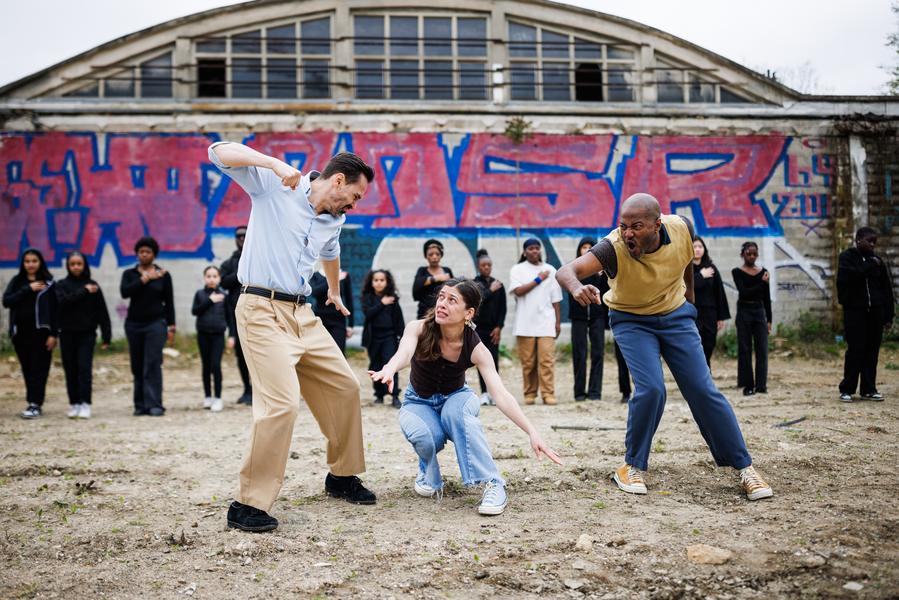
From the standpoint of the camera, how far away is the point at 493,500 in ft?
14.0

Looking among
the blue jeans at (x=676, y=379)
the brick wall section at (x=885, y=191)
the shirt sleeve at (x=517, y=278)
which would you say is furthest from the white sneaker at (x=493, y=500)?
the brick wall section at (x=885, y=191)

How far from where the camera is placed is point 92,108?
14016 millimetres

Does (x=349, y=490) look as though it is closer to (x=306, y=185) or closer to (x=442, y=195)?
(x=306, y=185)

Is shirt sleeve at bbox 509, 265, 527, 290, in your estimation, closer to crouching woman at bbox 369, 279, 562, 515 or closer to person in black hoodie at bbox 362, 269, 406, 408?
person in black hoodie at bbox 362, 269, 406, 408

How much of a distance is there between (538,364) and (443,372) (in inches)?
184

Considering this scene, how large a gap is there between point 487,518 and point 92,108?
12857mm

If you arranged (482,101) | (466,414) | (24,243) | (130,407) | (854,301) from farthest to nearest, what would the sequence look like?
(482,101) < (24,243) < (130,407) < (854,301) < (466,414)

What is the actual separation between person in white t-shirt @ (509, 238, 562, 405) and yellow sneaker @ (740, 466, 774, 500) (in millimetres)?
4490

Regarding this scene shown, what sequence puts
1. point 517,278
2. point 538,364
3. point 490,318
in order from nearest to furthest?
point 538,364
point 490,318
point 517,278

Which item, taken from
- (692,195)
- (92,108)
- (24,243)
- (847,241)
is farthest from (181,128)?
(847,241)

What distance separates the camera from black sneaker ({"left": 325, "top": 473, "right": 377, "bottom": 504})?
4582 mm

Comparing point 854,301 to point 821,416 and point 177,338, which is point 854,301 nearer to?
point 821,416

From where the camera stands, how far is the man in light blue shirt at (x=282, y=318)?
3945mm

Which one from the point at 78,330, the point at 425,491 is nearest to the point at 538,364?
the point at 425,491
